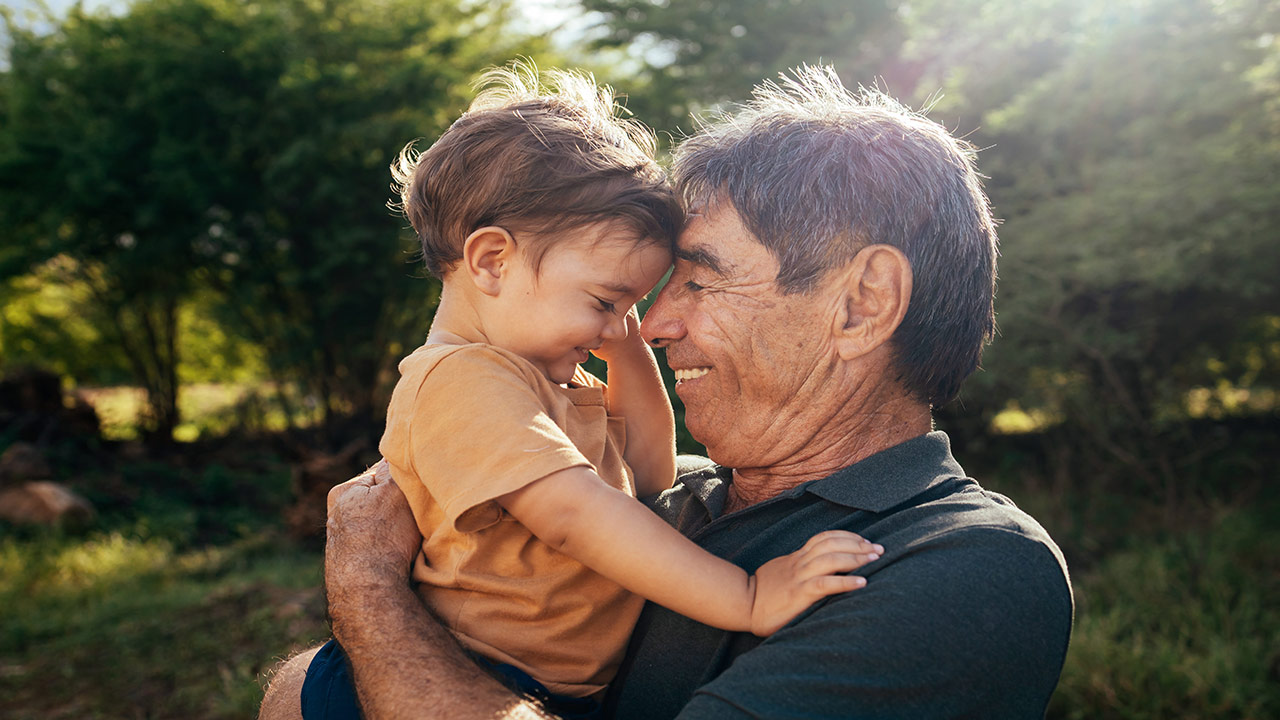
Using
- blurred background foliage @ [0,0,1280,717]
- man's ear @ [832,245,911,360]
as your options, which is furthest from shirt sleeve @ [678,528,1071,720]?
blurred background foliage @ [0,0,1280,717]

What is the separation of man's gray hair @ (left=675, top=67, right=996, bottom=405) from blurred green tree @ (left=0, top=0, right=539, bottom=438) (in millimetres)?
7271

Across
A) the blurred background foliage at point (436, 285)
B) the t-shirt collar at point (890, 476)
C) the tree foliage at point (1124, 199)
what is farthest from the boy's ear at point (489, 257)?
the tree foliage at point (1124, 199)

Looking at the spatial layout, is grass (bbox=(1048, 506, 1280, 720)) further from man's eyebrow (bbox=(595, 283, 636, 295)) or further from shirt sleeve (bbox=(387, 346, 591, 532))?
shirt sleeve (bbox=(387, 346, 591, 532))

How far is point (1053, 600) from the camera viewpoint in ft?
4.34

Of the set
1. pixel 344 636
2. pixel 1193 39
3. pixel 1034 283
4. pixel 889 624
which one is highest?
pixel 1193 39

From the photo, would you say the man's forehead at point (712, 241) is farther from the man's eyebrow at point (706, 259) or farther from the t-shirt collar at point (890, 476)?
the t-shirt collar at point (890, 476)

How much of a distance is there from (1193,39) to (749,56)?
3.62 metres

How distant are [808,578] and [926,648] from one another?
21 cm

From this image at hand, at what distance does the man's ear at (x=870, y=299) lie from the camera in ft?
5.69

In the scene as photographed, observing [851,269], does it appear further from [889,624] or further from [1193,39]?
[1193,39]

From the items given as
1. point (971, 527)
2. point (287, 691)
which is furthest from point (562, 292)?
point (287, 691)

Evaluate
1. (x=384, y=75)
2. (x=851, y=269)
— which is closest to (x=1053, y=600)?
(x=851, y=269)

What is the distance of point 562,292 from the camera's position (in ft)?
5.51

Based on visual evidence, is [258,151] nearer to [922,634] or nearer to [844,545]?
[844,545]
